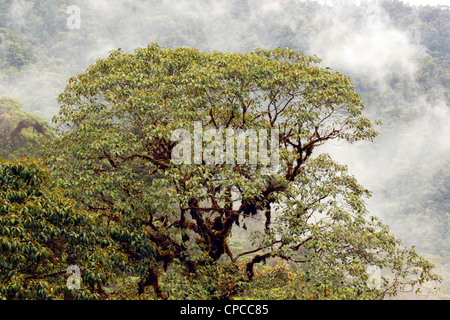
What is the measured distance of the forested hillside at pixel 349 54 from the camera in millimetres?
61312

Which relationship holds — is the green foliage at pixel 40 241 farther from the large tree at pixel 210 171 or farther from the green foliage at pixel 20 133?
the green foliage at pixel 20 133

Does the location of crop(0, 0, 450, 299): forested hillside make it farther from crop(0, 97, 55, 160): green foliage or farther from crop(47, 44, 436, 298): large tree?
crop(47, 44, 436, 298): large tree

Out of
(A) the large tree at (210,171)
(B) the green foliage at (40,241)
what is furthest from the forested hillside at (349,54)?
(B) the green foliage at (40,241)

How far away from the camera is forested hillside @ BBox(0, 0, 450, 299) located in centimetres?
6131

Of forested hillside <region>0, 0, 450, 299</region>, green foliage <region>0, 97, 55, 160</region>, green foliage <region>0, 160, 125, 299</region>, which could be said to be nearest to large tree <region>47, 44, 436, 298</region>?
green foliage <region>0, 160, 125, 299</region>

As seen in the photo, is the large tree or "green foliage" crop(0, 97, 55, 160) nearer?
the large tree

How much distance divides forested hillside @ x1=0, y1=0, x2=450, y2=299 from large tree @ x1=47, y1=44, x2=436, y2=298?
14127 millimetres

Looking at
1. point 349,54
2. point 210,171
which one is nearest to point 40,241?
point 210,171

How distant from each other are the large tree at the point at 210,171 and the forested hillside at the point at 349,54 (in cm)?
1413

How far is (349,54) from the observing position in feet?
345

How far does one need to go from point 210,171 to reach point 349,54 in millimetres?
107064

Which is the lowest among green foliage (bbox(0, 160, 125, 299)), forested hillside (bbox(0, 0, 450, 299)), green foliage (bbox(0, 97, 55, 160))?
green foliage (bbox(0, 160, 125, 299))

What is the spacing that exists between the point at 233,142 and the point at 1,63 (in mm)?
70396
